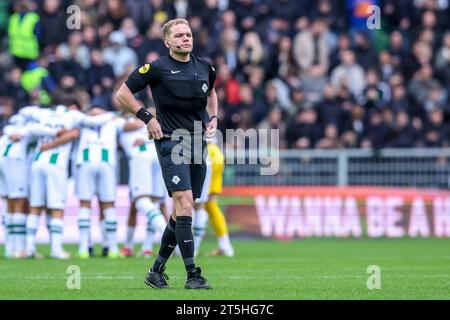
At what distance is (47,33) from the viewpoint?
86.1 ft

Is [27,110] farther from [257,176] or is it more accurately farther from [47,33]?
[47,33]

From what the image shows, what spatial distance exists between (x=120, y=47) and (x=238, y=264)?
1061 centimetres

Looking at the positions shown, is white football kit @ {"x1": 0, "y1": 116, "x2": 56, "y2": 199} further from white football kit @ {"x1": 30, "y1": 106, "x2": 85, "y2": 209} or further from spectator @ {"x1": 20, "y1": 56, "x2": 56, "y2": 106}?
spectator @ {"x1": 20, "y1": 56, "x2": 56, "y2": 106}

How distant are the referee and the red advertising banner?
11.6 m

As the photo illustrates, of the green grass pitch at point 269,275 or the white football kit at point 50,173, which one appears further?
the white football kit at point 50,173

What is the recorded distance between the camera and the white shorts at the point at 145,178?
1814cm

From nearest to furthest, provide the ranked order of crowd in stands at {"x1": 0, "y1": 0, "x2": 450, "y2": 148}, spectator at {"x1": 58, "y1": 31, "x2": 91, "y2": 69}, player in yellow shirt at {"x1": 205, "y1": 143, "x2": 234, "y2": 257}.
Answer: player in yellow shirt at {"x1": 205, "y1": 143, "x2": 234, "y2": 257}
crowd in stands at {"x1": 0, "y1": 0, "x2": 450, "y2": 148}
spectator at {"x1": 58, "y1": 31, "x2": 91, "y2": 69}

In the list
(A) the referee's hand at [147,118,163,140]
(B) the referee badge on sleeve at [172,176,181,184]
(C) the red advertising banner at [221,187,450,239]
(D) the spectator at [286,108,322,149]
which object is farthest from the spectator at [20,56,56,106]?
(B) the referee badge on sleeve at [172,176,181,184]

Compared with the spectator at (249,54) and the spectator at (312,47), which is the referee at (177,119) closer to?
the spectator at (249,54)

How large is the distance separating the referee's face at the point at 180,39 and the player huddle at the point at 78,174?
6.30m

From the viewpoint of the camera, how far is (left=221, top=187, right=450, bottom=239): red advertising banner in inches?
915

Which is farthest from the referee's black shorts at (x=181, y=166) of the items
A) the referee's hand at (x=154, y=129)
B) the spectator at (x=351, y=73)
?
the spectator at (x=351, y=73)
